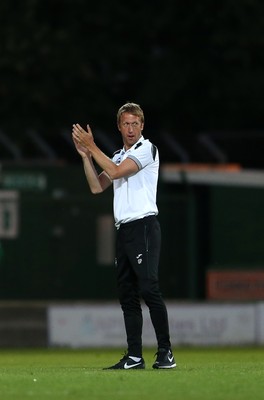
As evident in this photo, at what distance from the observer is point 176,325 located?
22.1 meters

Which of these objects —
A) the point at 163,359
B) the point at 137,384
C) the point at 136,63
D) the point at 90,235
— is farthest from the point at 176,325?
the point at 136,63

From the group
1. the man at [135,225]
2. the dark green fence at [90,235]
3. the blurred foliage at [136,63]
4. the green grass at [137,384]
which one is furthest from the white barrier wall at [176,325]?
the blurred foliage at [136,63]

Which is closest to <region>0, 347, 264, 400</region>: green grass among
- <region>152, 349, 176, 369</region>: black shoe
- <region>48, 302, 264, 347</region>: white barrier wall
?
<region>152, 349, 176, 369</region>: black shoe

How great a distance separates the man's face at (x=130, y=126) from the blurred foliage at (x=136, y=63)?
2290cm

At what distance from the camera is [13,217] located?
Result: 22797 millimetres

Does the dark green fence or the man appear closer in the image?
the man

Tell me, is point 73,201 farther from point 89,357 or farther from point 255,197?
point 89,357

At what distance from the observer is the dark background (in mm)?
35250

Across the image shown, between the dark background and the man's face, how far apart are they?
22.7m

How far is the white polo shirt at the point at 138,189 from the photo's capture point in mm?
11914

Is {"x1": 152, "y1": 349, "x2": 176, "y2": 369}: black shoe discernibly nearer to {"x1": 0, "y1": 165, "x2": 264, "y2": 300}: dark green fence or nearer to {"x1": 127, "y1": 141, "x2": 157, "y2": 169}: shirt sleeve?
{"x1": 127, "y1": 141, "x2": 157, "y2": 169}: shirt sleeve

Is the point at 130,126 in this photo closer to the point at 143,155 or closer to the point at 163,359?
the point at 143,155

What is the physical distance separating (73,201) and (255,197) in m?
3.12

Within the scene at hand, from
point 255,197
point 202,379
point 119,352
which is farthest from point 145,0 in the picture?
point 202,379
